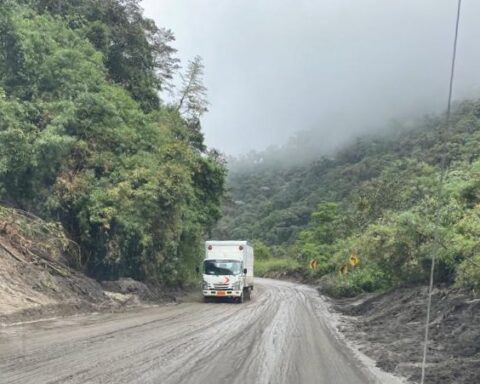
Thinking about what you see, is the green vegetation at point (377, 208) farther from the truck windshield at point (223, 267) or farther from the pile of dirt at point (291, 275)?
the truck windshield at point (223, 267)

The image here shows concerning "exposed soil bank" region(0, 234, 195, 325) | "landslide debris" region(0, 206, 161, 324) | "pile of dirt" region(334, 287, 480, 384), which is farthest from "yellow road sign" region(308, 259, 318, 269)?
"landslide debris" region(0, 206, 161, 324)

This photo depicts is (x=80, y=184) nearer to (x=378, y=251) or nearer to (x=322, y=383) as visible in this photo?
(x=378, y=251)

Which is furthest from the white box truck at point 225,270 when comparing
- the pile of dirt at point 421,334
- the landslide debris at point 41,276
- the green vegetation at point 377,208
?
the pile of dirt at point 421,334

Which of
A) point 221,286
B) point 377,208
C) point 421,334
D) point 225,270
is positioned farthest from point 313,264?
point 421,334

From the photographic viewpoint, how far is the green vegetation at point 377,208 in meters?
24.2

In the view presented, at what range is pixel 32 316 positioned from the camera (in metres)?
19.0

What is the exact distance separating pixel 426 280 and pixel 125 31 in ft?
88.9

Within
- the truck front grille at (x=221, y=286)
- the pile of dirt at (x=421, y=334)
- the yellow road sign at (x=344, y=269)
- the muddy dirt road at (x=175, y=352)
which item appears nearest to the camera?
the muddy dirt road at (x=175, y=352)

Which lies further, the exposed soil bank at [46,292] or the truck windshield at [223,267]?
the truck windshield at [223,267]

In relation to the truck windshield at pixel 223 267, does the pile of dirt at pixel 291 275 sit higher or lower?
lower

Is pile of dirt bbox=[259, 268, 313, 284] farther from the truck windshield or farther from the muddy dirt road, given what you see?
the muddy dirt road

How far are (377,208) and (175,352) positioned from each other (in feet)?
135

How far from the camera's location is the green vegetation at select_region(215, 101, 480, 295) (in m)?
24.2

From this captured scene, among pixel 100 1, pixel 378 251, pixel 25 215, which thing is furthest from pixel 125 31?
pixel 378 251
